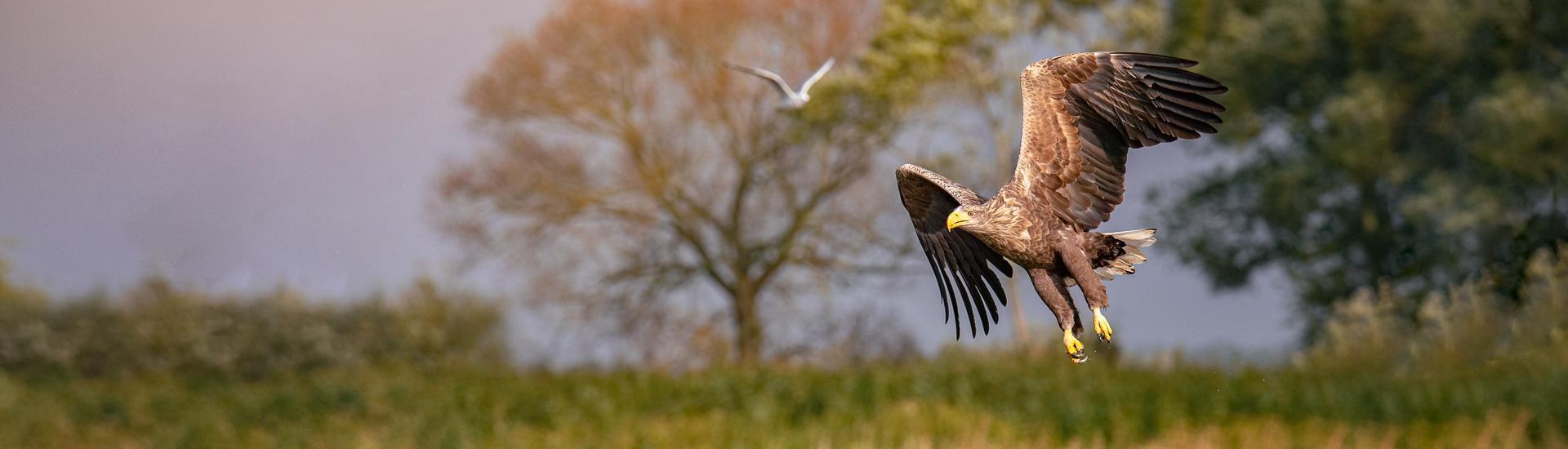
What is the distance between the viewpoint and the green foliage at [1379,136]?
59.2ft

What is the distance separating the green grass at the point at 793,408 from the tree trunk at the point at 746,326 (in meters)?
5.72

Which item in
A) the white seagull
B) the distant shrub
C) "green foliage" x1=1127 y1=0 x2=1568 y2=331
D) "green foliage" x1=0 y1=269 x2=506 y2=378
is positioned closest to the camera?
the white seagull

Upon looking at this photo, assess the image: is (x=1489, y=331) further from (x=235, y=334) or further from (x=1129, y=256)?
(x=235, y=334)

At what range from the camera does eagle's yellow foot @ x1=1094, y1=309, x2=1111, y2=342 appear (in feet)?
3.11

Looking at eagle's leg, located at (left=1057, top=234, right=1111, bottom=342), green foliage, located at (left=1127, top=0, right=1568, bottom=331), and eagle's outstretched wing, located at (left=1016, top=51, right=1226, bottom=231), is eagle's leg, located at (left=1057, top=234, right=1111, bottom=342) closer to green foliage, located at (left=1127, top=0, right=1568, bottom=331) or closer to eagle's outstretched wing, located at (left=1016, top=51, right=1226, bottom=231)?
eagle's outstretched wing, located at (left=1016, top=51, right=1226, bottom=231)

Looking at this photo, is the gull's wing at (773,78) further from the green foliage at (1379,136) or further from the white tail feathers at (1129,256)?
the green foliage at (1379,136)

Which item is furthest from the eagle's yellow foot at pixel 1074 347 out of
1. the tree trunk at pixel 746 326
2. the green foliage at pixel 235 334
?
the tree trunk at pixel 746 326

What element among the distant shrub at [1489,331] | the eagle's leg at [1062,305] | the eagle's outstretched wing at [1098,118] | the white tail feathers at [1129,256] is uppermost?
the distant shrub at [1489,331]

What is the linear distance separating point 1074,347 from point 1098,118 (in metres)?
0.25

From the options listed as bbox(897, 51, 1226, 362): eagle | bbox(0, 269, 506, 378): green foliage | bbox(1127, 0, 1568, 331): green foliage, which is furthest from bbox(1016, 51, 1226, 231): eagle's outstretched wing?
bbox(0, 269, 506, 378): green foliage

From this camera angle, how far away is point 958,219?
3.27 feet

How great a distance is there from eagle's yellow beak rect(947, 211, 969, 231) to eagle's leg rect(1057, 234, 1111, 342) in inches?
3.0

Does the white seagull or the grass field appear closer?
the white seagull

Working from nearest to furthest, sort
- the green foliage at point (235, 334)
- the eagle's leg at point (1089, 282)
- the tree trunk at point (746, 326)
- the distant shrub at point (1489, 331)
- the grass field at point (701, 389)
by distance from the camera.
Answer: the eagle's leg at point (1089, 282), the distant shrub at point (1489, 331), the grass field at point (701, 389), the green foliage at point (235, 334), the tree trunk at point (746, 326)
